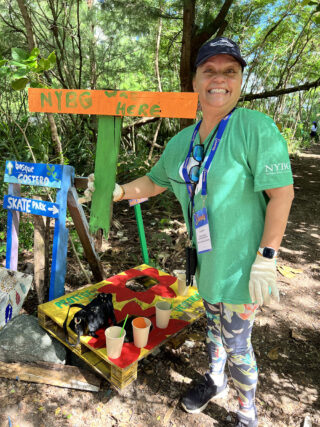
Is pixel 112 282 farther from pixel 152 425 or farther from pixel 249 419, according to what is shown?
pixel 249 419

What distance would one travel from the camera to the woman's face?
1278 mm

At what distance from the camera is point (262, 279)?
4.09ft

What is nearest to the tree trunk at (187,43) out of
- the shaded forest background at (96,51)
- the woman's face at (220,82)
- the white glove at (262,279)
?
the shaded forest background at (96,51)

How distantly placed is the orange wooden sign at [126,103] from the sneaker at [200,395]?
1.59m

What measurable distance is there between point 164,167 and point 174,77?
25.0 ft

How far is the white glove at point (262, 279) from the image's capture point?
4.08 ft

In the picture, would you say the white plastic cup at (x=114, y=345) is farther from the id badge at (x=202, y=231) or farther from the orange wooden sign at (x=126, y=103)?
the orange wooden sign at (x=126, y=103)

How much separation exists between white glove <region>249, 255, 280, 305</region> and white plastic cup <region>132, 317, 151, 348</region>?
2.56 feet

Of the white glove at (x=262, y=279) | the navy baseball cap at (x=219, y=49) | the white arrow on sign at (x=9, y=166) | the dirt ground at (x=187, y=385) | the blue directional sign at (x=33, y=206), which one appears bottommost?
the dirt ground at (x=187, y=385)

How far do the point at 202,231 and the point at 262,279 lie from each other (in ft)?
1.09

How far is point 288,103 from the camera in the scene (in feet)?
52.4

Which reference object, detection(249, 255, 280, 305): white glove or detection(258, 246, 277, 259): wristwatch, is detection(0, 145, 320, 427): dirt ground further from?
detection(258, 246, 277, 259): wristwatch

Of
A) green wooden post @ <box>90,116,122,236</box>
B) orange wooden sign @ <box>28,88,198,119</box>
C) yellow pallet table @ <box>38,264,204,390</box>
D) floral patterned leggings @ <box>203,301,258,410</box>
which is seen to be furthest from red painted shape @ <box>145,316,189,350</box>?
orange wooden sign @ <box>28,88,198,119</box>

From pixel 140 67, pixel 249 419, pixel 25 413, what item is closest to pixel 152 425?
pixel 249 419
